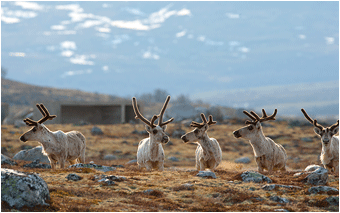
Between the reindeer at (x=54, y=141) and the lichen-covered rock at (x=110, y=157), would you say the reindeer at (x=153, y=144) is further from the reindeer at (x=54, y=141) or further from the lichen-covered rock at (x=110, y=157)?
the lichen-covered rock at (x=110, y=157)

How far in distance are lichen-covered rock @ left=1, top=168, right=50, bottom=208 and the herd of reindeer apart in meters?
4.52

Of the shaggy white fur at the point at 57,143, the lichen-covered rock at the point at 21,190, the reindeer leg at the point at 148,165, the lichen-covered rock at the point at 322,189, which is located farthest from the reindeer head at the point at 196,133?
the lichen-covered rock at the point at 21,190

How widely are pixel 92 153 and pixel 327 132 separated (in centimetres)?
1678

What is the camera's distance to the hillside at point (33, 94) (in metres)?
79.9

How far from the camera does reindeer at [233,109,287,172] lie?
12773mm

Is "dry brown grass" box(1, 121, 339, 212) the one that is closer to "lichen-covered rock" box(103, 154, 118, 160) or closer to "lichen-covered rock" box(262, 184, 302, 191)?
"lichen-covered rock" box(262, 184, 302, 191)

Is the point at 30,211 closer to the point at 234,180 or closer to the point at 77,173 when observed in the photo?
the point at 77,173

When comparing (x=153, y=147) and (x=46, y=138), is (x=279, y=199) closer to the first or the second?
(x=153, y=147)

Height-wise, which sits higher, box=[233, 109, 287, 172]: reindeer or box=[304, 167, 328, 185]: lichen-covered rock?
box=[233, 109, 287, 172]: reindeer

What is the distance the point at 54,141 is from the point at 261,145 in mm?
6325

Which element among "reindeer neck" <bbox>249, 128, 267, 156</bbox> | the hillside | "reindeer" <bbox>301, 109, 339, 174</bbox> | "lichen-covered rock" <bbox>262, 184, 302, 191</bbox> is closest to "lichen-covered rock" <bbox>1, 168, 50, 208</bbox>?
"lichen-covered rock" <bbox>262, 184, 302, 191</bbox>

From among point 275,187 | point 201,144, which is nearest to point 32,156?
point 201,144

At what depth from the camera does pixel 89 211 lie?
25.3 feet

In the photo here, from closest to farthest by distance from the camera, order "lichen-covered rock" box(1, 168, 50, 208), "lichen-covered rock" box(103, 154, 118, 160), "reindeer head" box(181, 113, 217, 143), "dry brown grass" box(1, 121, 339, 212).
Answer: "lichen-covered rock" box(1, 168, 50, 208) < "dry brown grass" box(1, 121, 339, 212) < "reindeer head" box(181, 113, 217, 143) < "lichen-covered rock" box(103, 154, 118, 160)
